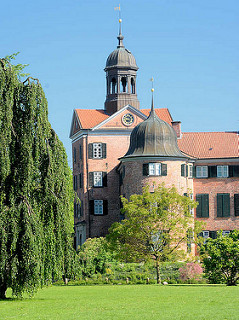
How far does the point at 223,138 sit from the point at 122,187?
11983 mm

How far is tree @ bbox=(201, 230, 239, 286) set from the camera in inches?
1853

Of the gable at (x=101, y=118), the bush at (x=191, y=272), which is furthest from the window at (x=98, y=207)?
the bush at (x=191, y=272)

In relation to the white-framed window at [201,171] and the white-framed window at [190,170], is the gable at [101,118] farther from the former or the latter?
the white-framed window at [201,171]

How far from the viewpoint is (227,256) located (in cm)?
4728

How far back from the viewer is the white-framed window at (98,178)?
74.4 meters

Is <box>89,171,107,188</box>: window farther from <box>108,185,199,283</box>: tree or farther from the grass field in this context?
the grass field

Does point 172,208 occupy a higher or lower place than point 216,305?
higher

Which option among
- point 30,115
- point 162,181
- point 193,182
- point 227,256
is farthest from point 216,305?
point 193,182

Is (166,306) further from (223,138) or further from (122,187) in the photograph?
(223,138)

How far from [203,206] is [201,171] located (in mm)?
3144

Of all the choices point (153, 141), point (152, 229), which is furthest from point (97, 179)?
point (152, 229)

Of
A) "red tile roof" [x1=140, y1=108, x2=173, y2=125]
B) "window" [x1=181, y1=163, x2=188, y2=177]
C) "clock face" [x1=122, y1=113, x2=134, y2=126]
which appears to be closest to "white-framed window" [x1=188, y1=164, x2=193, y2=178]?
"window" [x1=181, y1=163, x2=188, y2=177]

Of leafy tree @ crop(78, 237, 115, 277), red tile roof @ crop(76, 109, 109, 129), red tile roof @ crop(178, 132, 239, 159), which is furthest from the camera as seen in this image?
red tile roof @ crop(76, 109, 109, 129)

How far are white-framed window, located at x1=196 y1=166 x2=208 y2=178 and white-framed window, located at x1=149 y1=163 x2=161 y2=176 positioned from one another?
26.2 ft
